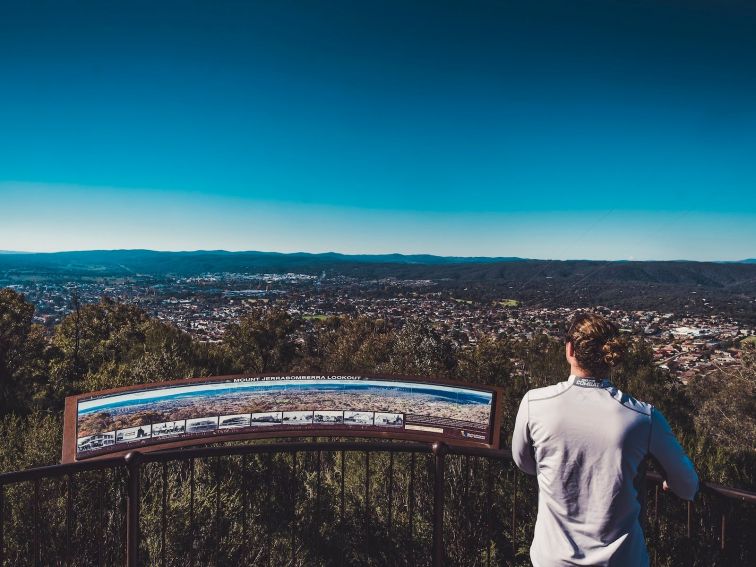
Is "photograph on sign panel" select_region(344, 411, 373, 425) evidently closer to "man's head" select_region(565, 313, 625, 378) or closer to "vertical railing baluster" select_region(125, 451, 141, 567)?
"vertical railing baluster" select_region(125, 451, 141, 567)

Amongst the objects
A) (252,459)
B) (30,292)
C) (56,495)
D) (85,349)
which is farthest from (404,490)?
(30,292)

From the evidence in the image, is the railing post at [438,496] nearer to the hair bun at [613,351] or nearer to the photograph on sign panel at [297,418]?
the photograph on sign panel at [297,418]

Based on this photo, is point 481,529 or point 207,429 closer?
point 207,429

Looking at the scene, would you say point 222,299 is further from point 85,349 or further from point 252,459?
point 252,459

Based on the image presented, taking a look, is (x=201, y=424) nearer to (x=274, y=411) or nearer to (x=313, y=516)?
(x=274, y=411)

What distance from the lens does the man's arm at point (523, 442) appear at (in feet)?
6.65

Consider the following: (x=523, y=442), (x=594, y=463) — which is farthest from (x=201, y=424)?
(x=594, y=463)

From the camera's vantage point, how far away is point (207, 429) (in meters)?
3.51

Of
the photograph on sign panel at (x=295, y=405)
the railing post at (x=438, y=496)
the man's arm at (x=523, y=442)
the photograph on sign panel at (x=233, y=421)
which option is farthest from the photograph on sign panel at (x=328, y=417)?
the man's arm at (x=523, y=442)

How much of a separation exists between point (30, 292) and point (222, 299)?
16.4 meters

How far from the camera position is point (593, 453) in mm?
1855

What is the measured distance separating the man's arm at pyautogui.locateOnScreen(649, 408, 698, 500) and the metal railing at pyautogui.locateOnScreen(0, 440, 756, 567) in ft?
2.72

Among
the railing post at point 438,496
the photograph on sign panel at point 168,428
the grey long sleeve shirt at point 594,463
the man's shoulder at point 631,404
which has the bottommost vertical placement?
the railing post at point 438,496

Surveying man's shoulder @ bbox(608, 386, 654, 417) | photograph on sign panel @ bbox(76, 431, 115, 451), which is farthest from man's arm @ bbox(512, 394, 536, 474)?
photograph on sign panel @ bbox(76, 431, 115, 451)
